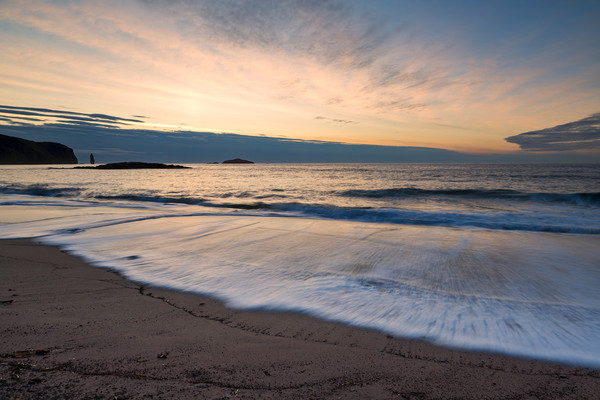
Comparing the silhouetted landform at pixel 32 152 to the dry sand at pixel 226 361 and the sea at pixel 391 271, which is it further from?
the dry sand at pixel 226 361

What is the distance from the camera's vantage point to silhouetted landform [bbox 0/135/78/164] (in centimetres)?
13800

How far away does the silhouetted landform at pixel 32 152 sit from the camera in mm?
138000

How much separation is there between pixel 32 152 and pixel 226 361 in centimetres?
19456

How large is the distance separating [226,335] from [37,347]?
1351mm

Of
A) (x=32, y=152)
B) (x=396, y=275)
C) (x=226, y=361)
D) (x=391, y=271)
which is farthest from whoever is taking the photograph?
(x=32, y=152)

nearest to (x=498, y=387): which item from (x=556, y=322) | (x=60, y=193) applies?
Result: (x=556, y=322)

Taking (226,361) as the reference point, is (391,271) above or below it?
below

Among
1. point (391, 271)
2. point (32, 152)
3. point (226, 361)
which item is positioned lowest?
point (391, 271)

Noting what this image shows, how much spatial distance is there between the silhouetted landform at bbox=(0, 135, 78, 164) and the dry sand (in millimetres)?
186912

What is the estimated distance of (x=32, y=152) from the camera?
482ft

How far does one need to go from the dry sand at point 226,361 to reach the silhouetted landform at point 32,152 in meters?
187

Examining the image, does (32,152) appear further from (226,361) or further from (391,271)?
(226,361)

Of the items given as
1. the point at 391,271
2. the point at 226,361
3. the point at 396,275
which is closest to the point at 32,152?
the point at 391,271

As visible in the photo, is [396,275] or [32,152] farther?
[32,152]
